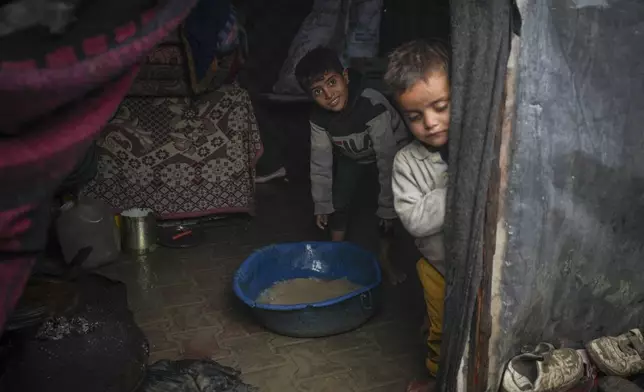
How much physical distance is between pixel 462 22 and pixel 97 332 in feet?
5.98

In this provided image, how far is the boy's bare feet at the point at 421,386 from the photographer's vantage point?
109 inches

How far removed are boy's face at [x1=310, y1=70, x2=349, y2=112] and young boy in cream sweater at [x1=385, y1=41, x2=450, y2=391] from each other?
116 centimetres

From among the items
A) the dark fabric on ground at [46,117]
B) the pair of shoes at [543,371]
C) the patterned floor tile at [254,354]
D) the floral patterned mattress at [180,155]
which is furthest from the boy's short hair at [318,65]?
the dark fabric on ground at [46,117]

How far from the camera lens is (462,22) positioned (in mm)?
2045

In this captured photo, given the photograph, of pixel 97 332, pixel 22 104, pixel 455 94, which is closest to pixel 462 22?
pixel 455 94

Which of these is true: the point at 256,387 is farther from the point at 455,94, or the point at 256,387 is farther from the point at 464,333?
the point at 455,94

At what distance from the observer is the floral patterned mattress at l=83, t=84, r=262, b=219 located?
4570mm

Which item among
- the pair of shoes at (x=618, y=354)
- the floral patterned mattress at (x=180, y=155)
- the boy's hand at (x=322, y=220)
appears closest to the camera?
the pair of shoes at (x=618, y=354)

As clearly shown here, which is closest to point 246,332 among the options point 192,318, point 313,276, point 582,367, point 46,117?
point 192,318

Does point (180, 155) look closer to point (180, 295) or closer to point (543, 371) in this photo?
point (180, 295)

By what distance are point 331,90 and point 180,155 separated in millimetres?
1553

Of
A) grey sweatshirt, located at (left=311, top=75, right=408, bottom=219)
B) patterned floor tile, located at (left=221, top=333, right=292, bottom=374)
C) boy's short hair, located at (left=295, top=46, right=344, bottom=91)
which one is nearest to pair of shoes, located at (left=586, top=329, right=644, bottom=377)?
patterned floor tile, located at (left=221, top=333, right=292, bottom=374)

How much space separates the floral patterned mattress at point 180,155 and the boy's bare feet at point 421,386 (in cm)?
246

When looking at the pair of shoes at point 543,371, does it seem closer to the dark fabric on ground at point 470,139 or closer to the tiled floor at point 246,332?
the dark fabric on ground at point 470,139
